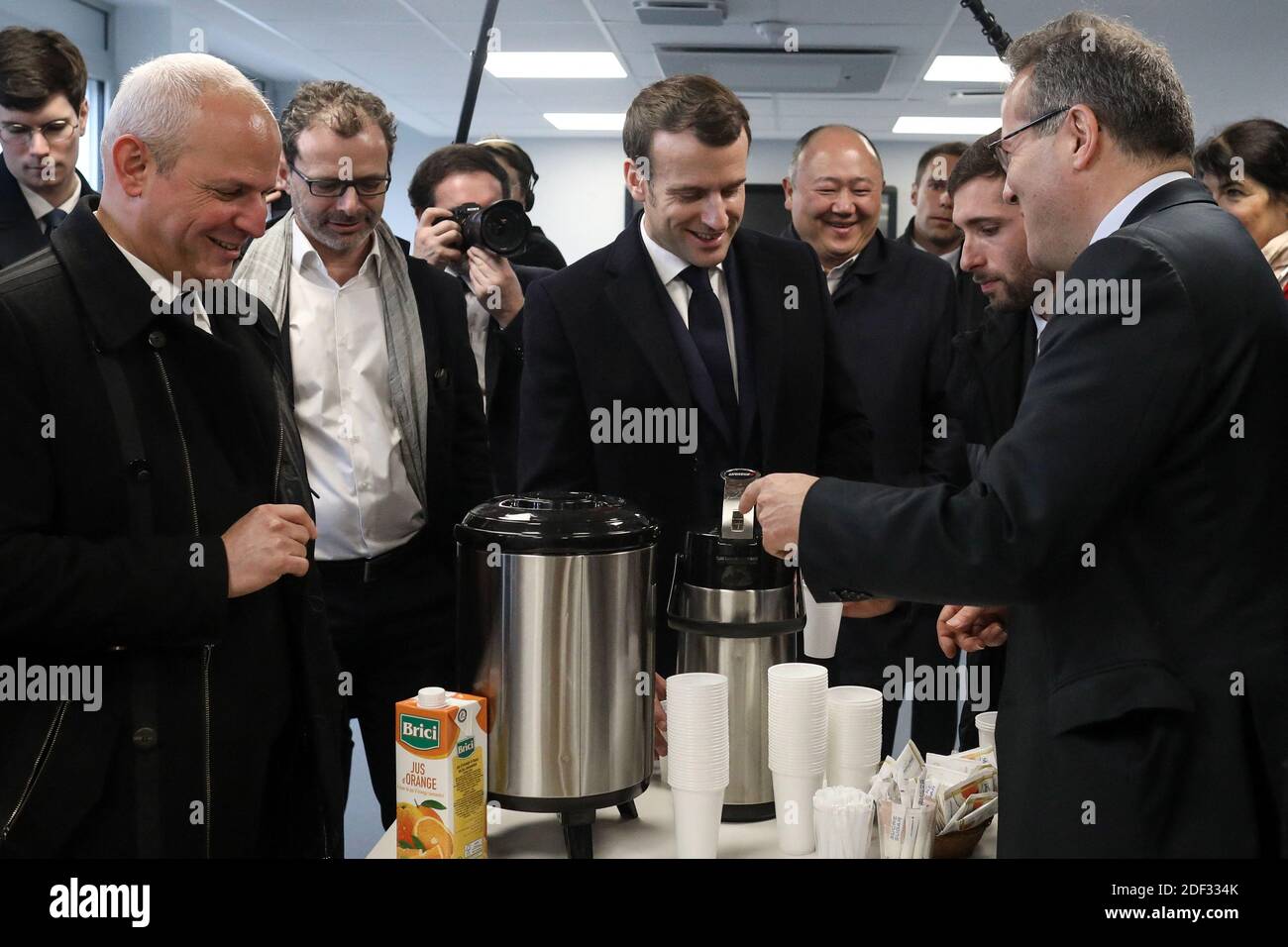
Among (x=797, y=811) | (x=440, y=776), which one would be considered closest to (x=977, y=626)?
(x=797, y=811)

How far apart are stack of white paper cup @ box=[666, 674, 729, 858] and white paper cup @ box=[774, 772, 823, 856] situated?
8 cm

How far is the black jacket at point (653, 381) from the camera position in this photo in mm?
1828

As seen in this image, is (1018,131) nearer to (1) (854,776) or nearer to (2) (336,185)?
(1) (854,776)

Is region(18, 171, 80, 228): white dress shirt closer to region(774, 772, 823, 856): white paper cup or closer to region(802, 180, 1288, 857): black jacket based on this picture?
region(774, 772, 823, 856): white paper cup

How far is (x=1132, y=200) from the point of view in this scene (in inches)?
46.8

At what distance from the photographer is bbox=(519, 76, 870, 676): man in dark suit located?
1.83 metres

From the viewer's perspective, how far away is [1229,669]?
1.10 m

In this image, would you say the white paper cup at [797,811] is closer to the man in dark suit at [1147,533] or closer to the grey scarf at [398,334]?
the man in dark suit at [1147,533]

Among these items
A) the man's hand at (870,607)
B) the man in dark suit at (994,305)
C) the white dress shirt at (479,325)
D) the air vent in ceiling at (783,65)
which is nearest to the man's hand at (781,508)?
the man's hand at (870,607)

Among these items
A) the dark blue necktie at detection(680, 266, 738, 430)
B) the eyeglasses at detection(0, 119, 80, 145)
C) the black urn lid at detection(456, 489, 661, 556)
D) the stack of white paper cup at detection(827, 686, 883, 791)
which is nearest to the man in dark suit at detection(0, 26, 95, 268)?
the eyeglasses at detection(0, 119, 80, 145)

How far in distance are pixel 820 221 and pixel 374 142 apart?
3.82ft

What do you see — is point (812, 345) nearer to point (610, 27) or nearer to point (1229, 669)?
point (1229, 669)

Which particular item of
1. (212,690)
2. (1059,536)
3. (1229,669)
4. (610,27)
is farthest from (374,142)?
(610,27)

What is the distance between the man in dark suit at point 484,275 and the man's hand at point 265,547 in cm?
107
